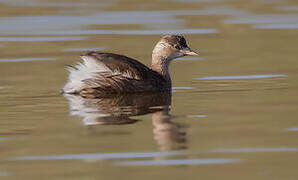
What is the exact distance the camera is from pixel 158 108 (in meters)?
11.4

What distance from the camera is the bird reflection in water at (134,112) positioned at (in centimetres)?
923

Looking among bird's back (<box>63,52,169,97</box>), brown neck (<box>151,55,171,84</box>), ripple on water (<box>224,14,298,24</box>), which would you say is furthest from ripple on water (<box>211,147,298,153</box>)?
ripple on water (<box>224,14,298,24</box>)

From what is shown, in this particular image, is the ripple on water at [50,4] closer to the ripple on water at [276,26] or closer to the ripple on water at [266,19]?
the ripple on water at [266,19]

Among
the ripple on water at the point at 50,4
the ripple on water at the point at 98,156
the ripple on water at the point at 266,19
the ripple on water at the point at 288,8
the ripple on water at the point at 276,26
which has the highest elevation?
the ripple on water at the point at 50,4

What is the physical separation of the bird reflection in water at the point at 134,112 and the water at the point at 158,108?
0.04ft

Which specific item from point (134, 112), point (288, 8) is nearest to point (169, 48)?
point (134, 112)

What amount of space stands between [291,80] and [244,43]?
521 cm

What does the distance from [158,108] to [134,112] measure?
0.51 m

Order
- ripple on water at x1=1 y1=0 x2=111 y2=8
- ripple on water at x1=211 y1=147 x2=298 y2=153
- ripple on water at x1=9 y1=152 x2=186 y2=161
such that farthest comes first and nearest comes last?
1. ripple on water at x1=1 y1=0 x2=111 y2=8
2. ripple on water at x1=211 y1=147 x2=298 y2=153
3. ripple on water at x1=9 y1=152 x2=186 y2=161

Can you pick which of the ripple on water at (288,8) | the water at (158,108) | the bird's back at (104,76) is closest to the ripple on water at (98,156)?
the water at (158,108)

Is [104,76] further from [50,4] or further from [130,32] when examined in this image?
[50,4]

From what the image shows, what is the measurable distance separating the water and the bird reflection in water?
1 cm

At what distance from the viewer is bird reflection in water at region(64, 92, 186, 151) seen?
9.23m

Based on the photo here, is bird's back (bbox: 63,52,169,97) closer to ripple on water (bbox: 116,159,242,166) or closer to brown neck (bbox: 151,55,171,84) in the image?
brown neck (bbox: 151,55,171,84)
